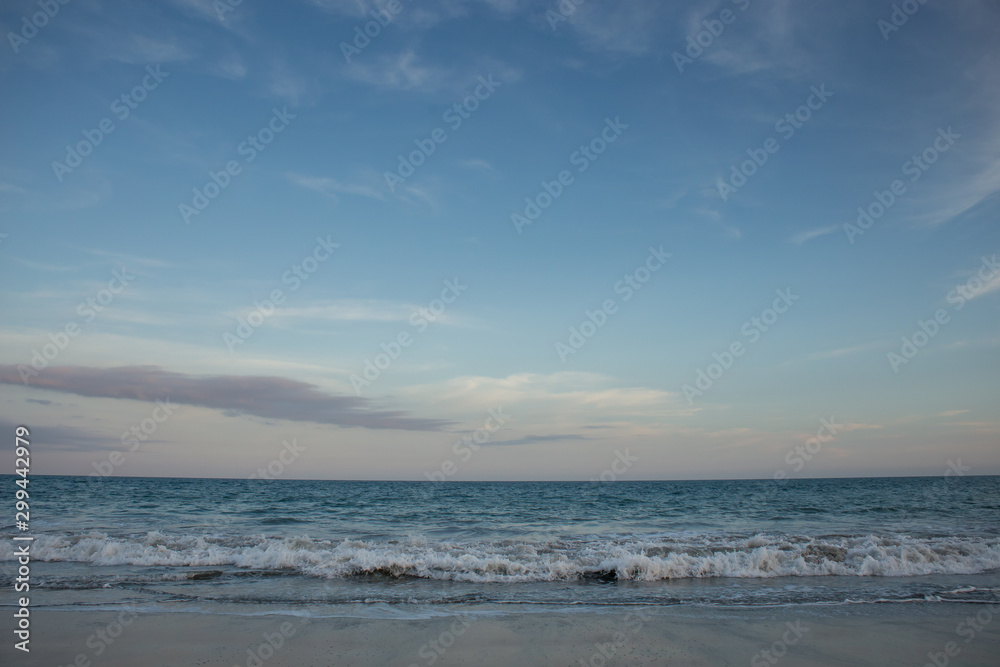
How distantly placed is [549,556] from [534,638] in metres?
6.92

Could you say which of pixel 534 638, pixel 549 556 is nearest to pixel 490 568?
pixel 549 556

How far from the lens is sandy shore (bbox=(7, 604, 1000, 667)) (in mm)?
7531

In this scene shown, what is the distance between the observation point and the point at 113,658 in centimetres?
756

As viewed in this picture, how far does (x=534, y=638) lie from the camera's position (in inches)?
331

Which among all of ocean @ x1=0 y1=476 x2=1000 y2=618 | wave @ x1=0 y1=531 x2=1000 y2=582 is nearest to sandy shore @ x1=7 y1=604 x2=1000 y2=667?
ocean @ x1=0 y1=476 x2=1000 y2=618

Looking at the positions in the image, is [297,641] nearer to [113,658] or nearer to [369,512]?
[113,658]

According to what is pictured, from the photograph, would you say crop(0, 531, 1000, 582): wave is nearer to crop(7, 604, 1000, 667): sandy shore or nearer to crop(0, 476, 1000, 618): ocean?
crop(0, 476, 1000, 618): ocean

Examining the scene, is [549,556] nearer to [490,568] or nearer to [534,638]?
[490,568]

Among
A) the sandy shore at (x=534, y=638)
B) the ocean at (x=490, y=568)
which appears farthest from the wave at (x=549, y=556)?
the sandy shore at (x=534, y=638)

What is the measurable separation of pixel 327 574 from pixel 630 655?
884cm

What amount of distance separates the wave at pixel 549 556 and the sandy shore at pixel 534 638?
364 cm

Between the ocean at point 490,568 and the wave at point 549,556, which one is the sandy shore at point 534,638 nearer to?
the ocean at point 490,568

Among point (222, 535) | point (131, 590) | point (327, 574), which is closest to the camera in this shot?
point (131, 590)

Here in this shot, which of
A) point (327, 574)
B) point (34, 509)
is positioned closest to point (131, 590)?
point (327, 574)
